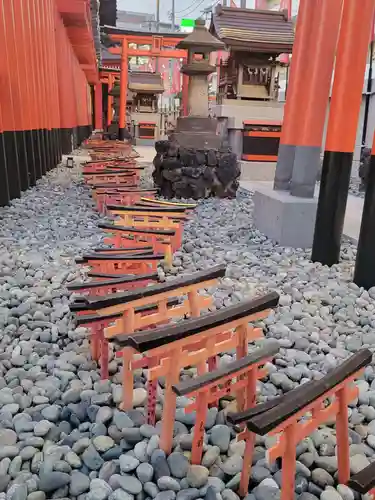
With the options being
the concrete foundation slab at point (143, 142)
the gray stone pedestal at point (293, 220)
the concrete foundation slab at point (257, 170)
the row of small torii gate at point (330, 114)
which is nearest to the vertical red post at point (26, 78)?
the row of small torii gate at point (330, 114)

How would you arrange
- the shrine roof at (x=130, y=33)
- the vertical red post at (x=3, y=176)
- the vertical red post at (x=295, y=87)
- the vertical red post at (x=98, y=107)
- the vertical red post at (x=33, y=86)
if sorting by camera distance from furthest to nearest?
the vertical red post at (x=98, y=107) < the shrine roof at (x=130, y=33) < the vertical red post at (x=33, y=86) < the vertical red post at (x=3, y=176) < the vertical red post at (x=295, y=87)

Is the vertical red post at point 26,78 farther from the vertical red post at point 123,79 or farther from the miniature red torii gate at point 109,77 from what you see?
the miniature red torii gate at point 109,77

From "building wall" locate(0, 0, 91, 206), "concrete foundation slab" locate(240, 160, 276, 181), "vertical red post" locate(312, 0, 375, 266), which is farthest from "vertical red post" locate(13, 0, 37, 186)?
"vertical red post" locate(312, 0, 375, 266)

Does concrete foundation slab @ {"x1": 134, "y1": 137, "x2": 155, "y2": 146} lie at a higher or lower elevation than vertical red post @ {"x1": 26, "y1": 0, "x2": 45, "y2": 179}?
lower

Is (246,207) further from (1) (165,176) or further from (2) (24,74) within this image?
(2) (24,74)

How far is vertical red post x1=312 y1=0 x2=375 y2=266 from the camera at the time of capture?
9.89ft

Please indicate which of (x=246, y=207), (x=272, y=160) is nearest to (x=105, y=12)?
(x=272, y=160)

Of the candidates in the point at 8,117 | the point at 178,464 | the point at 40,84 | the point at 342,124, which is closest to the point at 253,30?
the point at 40,84

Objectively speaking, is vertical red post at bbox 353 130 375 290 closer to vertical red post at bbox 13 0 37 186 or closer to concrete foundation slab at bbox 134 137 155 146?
vertical red post at bbox 13 0 37 186

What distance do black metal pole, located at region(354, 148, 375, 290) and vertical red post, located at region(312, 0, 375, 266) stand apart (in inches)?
14.1

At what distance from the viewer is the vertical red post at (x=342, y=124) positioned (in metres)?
3.02

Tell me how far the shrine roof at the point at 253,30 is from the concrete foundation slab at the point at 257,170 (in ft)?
9.00

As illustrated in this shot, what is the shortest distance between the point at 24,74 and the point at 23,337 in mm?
5127

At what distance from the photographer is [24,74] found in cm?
627
